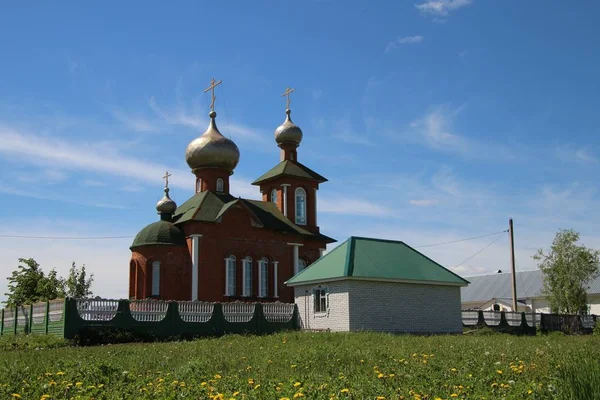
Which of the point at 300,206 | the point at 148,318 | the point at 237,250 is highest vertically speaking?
the point at 300,206

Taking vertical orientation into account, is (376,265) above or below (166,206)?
below

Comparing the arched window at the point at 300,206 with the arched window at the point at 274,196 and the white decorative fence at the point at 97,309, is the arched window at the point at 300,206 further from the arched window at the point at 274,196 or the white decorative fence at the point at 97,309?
the white decorative fence at the point at 97,309

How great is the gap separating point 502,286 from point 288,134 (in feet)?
84.0

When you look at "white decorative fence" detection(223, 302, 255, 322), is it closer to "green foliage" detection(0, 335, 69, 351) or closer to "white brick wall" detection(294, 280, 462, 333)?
"white brick wall" detection(294, 280, 462, 333)

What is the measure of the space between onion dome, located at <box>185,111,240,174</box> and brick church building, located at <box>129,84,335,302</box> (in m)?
0.05

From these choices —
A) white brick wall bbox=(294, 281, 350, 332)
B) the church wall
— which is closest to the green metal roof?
the church wall

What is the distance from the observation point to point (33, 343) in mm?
19906

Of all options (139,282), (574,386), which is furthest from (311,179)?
(574,386)

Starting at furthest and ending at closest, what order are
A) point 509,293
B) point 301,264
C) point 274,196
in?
1. point 509,293
2. point 274,196
3. point 301,264

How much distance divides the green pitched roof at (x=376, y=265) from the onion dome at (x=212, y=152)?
10170 millimetres

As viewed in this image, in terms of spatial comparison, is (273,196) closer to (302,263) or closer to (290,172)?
(290,172)

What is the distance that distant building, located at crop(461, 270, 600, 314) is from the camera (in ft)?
155

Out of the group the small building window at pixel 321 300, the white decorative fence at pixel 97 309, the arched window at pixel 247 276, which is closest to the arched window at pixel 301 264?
the arched window at pixel 247 276

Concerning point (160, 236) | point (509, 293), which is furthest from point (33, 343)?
point (509, 293)
